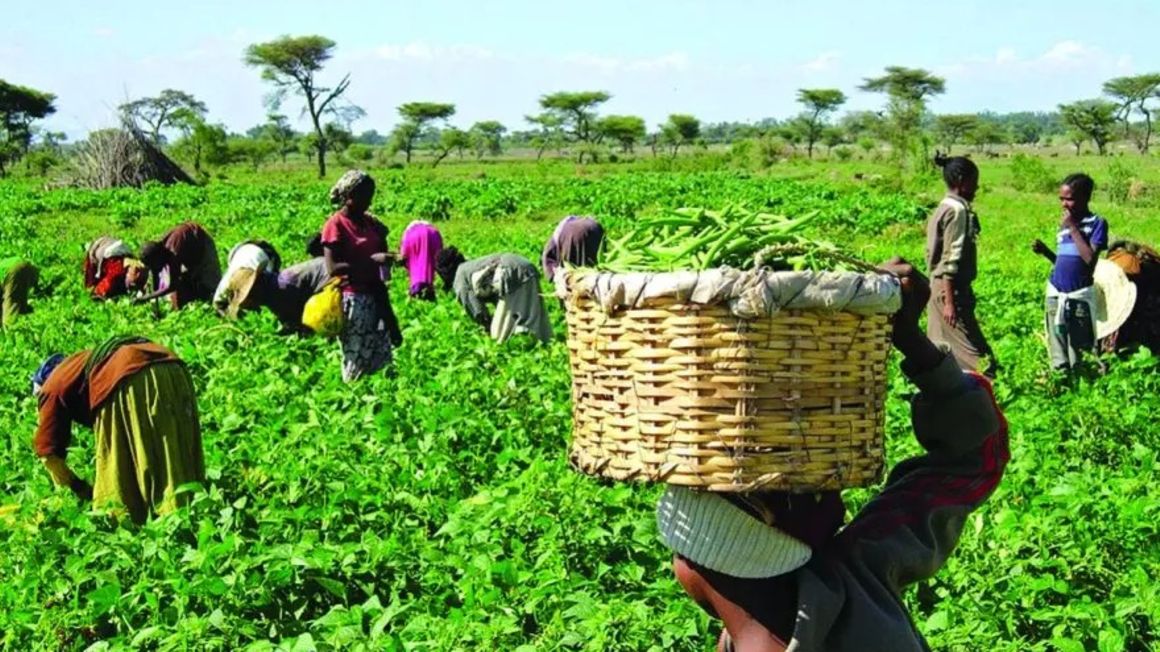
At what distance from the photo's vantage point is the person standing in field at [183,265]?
35.6ft

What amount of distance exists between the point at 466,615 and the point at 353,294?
359 centimetres

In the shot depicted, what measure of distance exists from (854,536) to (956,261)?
5.34 meters

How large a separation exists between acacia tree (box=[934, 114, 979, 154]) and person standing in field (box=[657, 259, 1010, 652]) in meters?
68.5

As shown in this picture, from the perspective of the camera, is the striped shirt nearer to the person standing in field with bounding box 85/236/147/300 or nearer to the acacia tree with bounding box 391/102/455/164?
the person standing in field with bounding box 85/236/147/300

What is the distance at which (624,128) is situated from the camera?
7606 cm

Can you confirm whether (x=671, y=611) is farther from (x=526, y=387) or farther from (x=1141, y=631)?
(x=526, y=387)

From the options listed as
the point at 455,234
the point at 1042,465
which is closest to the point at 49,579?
the point at 1042,465

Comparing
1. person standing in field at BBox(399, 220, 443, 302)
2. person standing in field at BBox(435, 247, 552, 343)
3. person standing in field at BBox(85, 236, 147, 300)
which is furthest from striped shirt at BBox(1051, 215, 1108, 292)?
person standing in field at BBox(85, 236, 147, 300)

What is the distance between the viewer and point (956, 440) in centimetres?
246

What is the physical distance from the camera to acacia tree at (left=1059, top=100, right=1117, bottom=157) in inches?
2496

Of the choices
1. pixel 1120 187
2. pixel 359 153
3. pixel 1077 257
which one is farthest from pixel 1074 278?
pixel 359 153

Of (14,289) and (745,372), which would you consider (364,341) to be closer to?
(745,372)

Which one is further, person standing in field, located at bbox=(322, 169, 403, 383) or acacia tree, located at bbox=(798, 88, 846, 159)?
acacia tree, located at bbox=(798, 88, 846, 159)

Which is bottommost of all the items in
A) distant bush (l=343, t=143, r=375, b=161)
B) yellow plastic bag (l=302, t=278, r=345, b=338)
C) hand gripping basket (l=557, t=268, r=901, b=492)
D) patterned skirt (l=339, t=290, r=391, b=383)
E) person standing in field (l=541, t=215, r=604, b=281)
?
distant bush (l=343, t=143, r=375, b=161)
